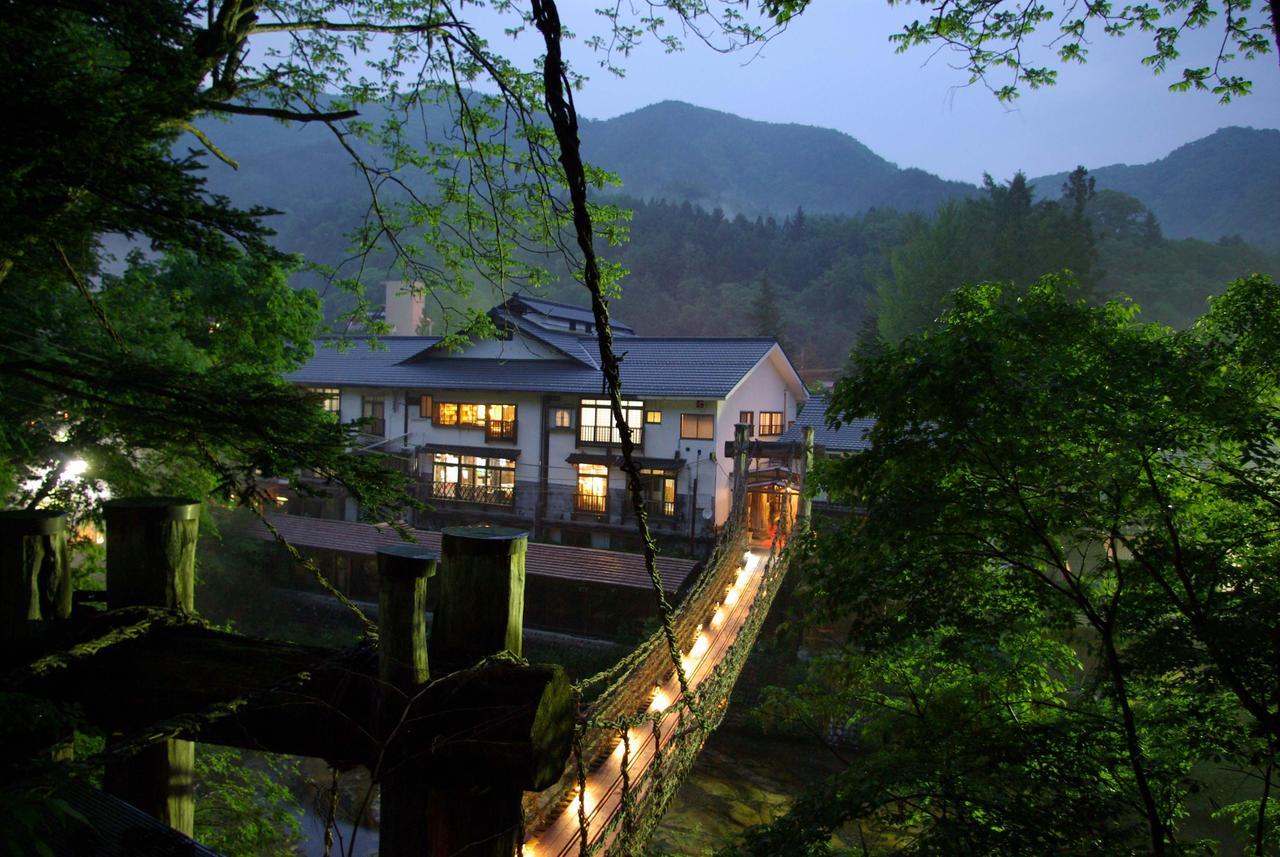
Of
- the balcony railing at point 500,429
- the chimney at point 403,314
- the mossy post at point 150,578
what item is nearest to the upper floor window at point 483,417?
the balcony railing at point 500,429

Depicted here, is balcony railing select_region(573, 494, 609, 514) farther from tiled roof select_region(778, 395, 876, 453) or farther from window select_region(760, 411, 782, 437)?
window select_region(760, 411, 782, 437)

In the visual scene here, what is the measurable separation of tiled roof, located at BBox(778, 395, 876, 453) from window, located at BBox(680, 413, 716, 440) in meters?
1.62

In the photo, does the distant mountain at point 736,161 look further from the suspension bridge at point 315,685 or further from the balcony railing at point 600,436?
the suspension bridge at point 315,685

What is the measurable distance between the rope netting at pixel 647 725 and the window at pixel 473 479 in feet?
21.1

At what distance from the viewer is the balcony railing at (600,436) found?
14.7 meters

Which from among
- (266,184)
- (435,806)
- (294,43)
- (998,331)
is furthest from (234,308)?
(266,184)

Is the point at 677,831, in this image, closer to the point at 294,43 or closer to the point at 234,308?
the point at 234,308

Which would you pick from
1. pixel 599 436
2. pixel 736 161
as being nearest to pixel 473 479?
pixel 599 436

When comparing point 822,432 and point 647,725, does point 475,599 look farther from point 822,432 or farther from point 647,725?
point 822,432

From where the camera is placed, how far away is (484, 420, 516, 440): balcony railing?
1580 centimetres

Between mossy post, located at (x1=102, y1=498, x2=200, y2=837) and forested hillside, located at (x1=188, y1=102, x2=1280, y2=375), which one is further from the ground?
forested hillside, located at (x1=188, y1=102, x2=1280, y2=375)

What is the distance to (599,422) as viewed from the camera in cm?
1498

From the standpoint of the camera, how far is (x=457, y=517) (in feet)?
49.6

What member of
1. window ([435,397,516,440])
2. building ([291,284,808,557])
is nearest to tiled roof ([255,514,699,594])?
building ([291,284,808,557])
